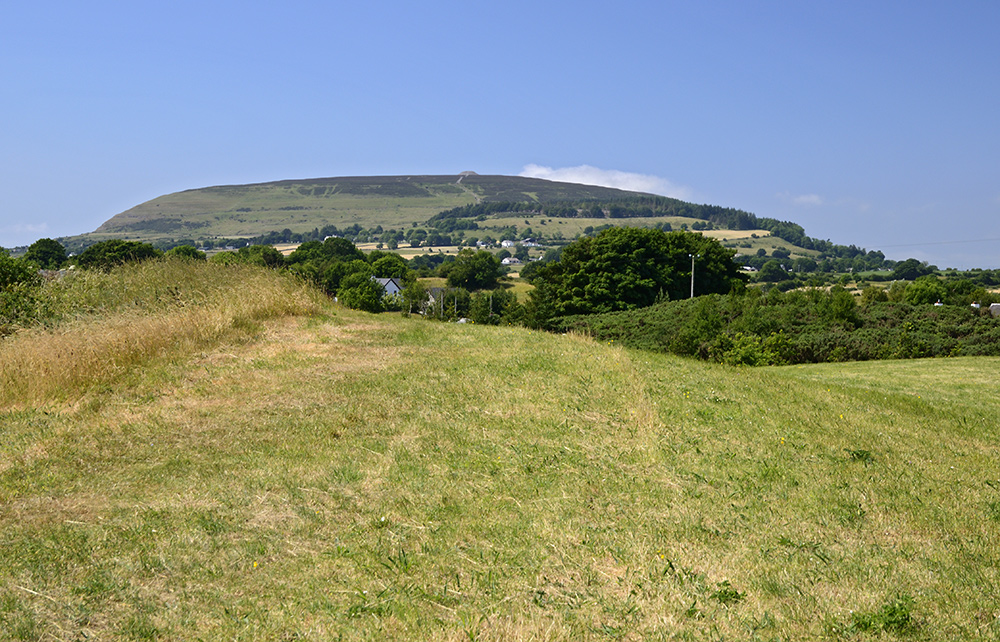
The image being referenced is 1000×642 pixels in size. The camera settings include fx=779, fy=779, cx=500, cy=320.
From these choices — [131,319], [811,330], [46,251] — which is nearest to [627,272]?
[811,330]

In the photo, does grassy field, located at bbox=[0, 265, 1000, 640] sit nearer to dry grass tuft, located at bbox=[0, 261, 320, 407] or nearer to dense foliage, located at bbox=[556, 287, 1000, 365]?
dry grass tuft, located at bbox=[0, 261, 320, 407]

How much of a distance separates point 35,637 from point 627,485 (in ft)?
13.0

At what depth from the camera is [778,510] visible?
5.55 m

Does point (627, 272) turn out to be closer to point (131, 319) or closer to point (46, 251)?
point (131, 319)

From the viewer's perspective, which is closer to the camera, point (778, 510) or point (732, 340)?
point (778, 510)

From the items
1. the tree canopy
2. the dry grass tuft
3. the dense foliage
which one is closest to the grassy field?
the dry grass tuft

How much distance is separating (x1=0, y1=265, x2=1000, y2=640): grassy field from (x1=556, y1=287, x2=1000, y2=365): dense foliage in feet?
55.1

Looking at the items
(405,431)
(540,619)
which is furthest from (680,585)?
(405,431)

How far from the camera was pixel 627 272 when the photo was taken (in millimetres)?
52625

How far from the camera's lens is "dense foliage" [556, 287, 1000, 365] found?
2638cm

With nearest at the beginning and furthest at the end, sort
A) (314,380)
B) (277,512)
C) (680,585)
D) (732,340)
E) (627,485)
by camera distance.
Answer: (680,585), (277,512), (627,485), (314,380), (732,340)

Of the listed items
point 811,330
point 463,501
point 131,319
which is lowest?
point 811,330

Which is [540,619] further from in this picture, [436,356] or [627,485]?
[436,356]

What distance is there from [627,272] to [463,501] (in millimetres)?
48057
